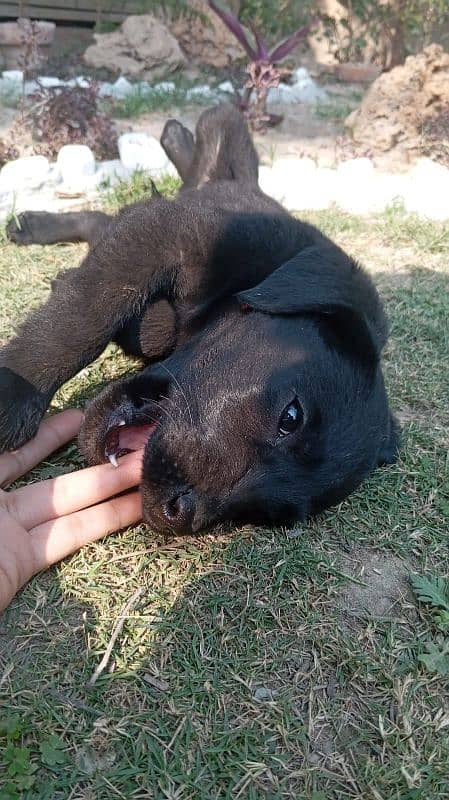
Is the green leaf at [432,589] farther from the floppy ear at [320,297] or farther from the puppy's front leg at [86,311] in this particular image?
the puppy's front leg at [86,311]

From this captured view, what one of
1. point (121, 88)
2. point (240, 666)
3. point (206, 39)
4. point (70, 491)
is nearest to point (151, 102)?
point (121, 88)

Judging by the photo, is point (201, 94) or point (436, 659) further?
point (201, 94)

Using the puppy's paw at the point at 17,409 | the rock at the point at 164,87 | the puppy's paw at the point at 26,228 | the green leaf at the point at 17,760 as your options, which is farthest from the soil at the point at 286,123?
the green leaf at the point at 17,760

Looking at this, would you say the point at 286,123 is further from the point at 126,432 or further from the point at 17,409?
the point at 17,409

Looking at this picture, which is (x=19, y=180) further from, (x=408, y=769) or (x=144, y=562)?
(x=408, y=769)

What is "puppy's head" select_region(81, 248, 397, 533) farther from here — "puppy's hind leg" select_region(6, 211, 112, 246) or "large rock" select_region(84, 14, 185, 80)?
"large rock" select_region(84, 14, 185, 80)

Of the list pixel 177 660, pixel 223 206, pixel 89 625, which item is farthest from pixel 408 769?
A: pixel 223 206

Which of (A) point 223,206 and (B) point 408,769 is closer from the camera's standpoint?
(B) point 408,769
